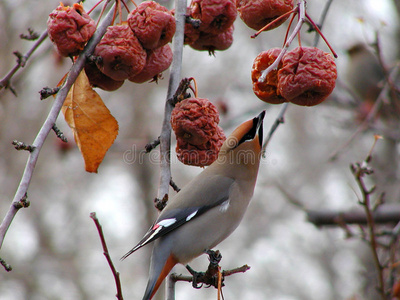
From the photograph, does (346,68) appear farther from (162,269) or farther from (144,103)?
(162,269)

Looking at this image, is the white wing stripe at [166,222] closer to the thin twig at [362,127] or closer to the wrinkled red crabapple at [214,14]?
the wrinkled red crabapple at [214,14]

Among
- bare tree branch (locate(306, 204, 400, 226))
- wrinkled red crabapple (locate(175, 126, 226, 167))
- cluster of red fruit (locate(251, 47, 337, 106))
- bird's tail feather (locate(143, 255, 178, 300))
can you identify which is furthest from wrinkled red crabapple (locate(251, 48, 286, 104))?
bare tree branch (locate(306, 204, 400, 226))

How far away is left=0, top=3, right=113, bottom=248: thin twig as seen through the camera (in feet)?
5.26

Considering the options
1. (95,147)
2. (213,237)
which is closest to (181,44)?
(95,147)

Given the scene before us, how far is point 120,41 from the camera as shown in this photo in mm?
2266

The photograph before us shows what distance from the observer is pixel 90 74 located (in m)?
2.38

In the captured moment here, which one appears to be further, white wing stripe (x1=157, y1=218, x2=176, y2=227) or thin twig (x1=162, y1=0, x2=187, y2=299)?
white wing stripe (x1=157, y1=218, x2=176, y2=227)

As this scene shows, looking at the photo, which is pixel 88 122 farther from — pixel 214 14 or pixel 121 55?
pixel 214 14

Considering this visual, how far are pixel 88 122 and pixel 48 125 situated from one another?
0.39 m

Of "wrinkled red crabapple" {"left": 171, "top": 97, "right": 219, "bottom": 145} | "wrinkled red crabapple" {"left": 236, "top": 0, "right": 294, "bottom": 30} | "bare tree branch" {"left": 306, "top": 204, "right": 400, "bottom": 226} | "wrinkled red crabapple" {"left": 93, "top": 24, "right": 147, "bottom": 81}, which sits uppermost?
"wrinkled red crabapple" {"left": 236, "top": 0, "right": 294, "bottom": 30}

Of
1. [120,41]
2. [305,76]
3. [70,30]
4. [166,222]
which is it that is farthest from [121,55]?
[166,222]

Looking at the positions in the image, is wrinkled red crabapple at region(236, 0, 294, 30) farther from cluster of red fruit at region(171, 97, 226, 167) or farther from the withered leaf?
the withered leaf

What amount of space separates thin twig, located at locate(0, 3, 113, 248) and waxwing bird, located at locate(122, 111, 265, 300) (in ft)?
3.42

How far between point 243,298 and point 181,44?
10810mm
